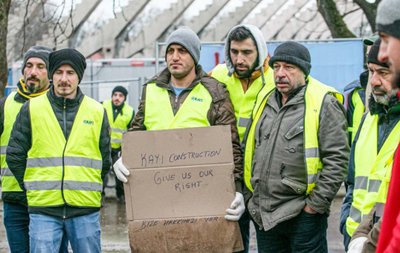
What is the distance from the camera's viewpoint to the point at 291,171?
555cm

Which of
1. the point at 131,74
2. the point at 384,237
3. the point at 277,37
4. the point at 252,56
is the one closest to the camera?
the point at 384,237

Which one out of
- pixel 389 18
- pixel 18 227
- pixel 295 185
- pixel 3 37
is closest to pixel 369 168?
pixel 295 185

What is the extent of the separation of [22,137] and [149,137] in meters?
1.07

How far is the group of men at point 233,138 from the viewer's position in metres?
5.56

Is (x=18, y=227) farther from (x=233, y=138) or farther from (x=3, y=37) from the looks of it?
(x=3, y=37)

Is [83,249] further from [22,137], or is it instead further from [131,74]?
[131,74]

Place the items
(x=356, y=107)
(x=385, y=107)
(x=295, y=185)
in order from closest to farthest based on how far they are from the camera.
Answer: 1. (x=385, y=107)
2. (x=295, y=185)
3. (x=356, y=107)

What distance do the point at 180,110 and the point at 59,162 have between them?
961 mm

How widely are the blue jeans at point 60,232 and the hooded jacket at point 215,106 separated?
796mm

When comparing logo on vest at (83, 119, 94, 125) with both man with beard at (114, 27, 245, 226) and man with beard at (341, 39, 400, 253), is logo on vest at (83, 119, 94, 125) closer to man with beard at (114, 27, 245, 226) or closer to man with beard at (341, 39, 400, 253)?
man with beard at (114, 27, 245, 226)

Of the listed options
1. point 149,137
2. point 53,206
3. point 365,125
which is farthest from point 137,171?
point 365,125

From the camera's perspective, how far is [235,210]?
→ 555cm

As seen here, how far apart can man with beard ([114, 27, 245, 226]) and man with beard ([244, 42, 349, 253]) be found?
0.24 m

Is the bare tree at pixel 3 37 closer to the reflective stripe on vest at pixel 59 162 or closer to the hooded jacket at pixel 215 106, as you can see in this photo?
the reflective stripe on vest at pixel 59 162
